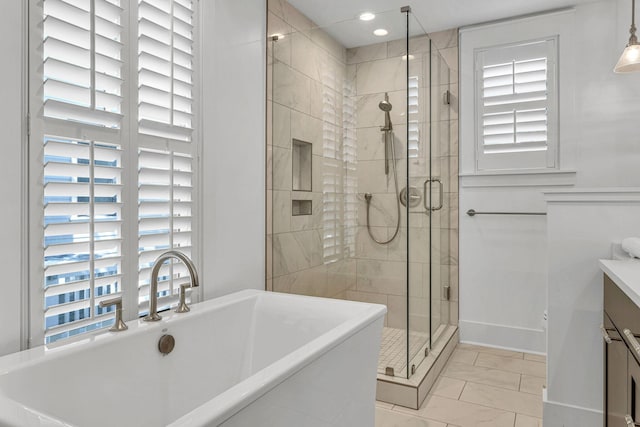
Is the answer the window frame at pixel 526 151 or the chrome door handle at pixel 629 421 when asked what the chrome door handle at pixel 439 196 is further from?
the chrome door handle at pixel 629 421

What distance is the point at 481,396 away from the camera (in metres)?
2.51

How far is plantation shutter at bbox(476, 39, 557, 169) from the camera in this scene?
309 cm

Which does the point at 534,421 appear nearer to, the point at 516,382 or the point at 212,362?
the point at 516,382

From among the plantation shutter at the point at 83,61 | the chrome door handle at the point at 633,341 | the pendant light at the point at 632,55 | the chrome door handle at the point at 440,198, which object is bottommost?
the chrome door handle at the point at 633,341

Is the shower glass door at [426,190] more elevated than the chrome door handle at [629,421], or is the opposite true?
the shower glass door at [426,190]

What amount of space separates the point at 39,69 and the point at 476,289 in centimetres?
318

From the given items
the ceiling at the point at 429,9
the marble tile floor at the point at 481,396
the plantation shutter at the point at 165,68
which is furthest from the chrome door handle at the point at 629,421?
the ceiling at the point at 429,9

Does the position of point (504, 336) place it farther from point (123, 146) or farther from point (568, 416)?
point (123, 146)

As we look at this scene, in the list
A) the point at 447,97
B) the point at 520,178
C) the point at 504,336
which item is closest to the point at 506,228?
the point at 520,178

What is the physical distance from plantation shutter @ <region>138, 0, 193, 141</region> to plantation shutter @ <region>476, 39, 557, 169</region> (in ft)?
7.54

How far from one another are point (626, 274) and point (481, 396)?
130cm

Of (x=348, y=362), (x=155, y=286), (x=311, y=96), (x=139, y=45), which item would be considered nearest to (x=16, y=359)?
(x=155, y=286)

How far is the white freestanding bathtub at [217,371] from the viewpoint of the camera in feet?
3.78

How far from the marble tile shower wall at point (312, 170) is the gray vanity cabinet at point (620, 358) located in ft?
4.44
